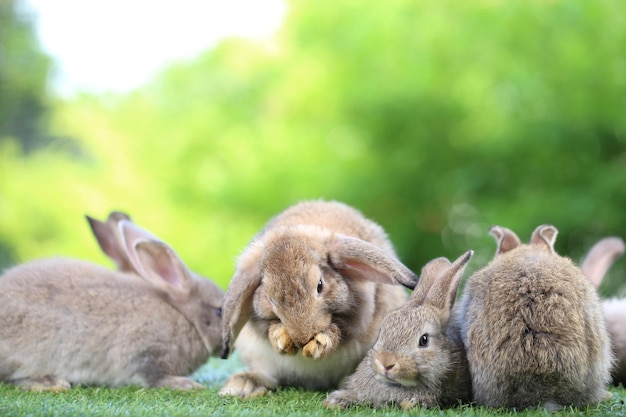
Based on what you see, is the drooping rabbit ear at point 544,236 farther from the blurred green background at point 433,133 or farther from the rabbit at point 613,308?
the blurred green background at point 433,133

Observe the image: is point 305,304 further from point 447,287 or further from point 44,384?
point 44,384

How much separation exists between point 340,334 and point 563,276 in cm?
91

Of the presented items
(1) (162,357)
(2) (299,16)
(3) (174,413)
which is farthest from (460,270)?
(2) (299,16)

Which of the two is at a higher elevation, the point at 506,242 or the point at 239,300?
the point at 506,242

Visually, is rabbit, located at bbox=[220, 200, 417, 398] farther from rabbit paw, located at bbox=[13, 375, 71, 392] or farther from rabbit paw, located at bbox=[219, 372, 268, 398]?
rabbit paw, located at bbox=[13, 375, 71, 392]

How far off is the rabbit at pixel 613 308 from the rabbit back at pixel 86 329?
78.3 inches

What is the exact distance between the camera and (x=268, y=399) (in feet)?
11.0

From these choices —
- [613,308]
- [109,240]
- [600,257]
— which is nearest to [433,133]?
[600,257]

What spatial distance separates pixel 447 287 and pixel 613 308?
130 centimetres

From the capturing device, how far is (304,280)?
314 cm

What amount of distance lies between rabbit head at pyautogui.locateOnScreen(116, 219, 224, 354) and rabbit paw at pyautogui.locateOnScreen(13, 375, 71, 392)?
0.72m

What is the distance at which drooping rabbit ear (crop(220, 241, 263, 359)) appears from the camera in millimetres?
3311

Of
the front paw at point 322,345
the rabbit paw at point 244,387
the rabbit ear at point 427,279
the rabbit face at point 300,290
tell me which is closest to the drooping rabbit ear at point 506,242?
the rabbit ear at point 427,279

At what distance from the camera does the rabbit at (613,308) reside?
367 centimetres
